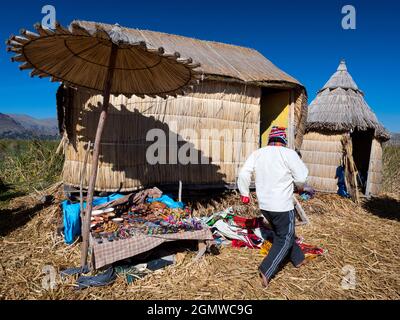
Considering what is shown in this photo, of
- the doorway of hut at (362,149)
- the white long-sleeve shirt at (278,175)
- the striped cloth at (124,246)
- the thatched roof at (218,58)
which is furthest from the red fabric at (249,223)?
the doorway of hut at (362,149)

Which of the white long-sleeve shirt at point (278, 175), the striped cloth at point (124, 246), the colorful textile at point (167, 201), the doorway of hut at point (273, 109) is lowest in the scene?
the striped cloth at point (124, 246)

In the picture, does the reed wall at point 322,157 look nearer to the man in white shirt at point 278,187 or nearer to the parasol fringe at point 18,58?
the man in white shirt at point 278,187

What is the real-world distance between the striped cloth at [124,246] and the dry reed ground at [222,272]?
0.29 metres

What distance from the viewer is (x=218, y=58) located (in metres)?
6.91

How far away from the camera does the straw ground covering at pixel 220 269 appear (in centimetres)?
343

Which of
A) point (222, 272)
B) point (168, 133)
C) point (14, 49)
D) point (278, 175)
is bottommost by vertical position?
point (222, 272)

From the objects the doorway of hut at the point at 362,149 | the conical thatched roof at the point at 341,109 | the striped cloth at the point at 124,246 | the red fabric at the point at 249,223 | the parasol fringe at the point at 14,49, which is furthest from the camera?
the doorway of hut at the point at 362,149

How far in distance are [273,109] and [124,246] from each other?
5.37 metres

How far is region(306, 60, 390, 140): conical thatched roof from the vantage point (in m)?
9.05

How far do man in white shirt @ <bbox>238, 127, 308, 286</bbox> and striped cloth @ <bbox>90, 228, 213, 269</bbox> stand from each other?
3.42 ft

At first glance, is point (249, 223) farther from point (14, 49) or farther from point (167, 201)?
point (14, 49)
